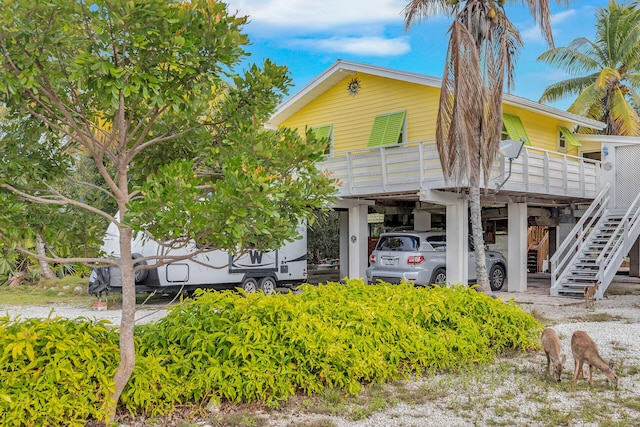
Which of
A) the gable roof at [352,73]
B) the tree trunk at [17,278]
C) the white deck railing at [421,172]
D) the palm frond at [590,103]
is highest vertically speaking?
the palm frond at [590,103]

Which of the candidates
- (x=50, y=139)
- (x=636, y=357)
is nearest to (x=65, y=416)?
(x=50, y=139)

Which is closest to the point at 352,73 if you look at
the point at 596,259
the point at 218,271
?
the point at 218,271

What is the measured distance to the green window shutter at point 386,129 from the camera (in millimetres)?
17641

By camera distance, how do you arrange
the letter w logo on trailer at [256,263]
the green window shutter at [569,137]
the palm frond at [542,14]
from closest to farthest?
the palm frond at [542,14] < the letter w logo on trailer at [256,263] < the green window shutter at [569,137]

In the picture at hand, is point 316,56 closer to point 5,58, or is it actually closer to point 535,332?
point 535,332

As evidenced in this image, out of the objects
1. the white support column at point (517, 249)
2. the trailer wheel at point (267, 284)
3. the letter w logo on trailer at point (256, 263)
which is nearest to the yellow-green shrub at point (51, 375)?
the letter w logo on trailer at point (256, 263)

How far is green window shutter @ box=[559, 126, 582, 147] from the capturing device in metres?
21.0

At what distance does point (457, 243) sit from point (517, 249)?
9.40ft

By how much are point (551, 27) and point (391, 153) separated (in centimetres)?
497

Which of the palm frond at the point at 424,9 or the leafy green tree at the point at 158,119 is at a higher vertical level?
the palm frond at the point at 424,9

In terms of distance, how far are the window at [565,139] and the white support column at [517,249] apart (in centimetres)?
474

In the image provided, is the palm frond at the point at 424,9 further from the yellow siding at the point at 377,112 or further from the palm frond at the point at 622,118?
→ the palm frond at the point at 622,118

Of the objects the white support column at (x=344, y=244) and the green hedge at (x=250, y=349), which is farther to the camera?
the white support column at (x=344, y=244)

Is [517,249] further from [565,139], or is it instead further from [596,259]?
[565,139]
